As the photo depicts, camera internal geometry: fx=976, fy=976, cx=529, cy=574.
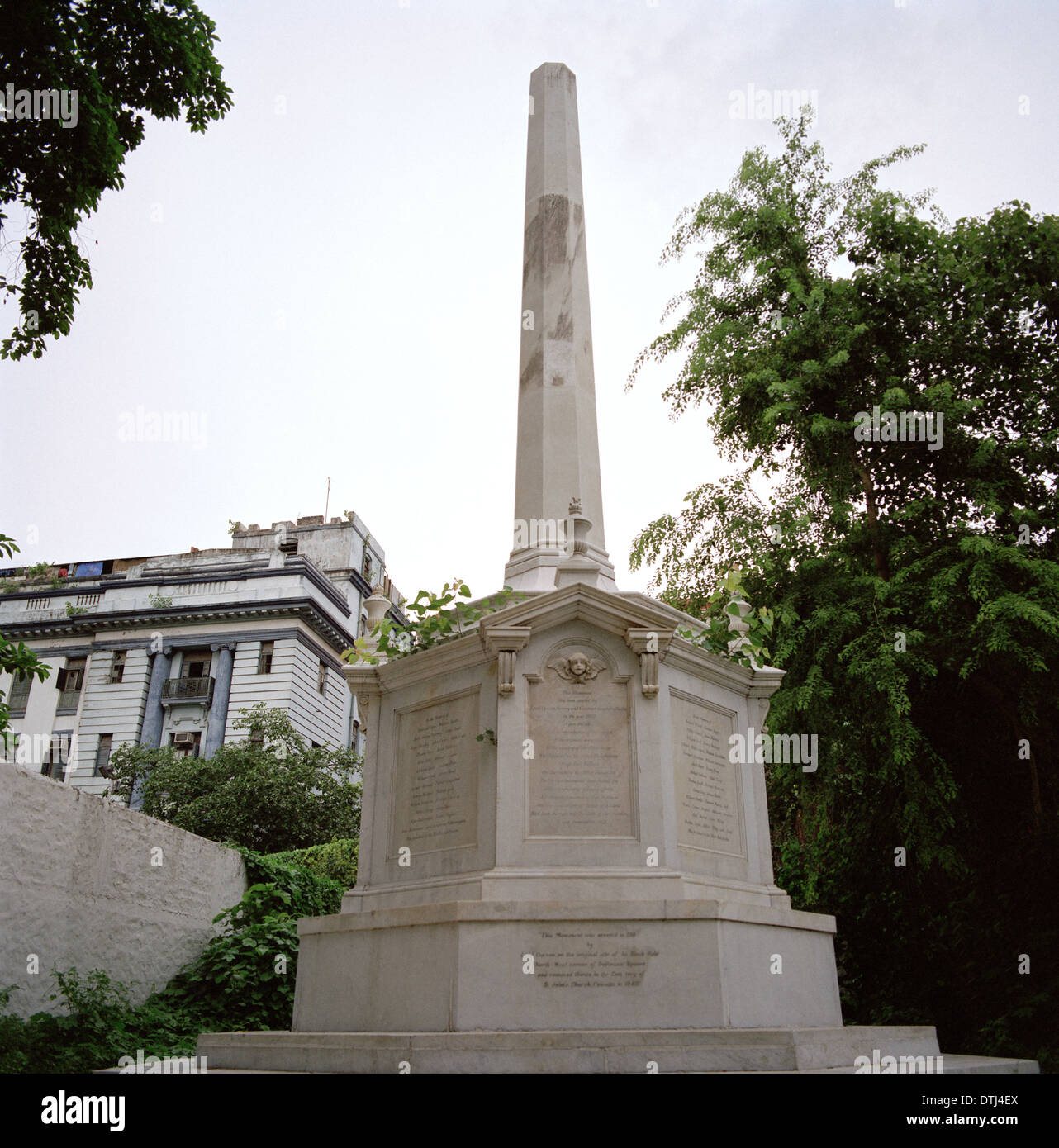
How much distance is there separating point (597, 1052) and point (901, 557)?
402 inches

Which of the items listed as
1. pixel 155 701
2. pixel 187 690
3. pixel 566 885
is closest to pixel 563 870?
pixel 566 885

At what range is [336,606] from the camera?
3925 centimetres

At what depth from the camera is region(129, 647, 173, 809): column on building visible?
120 ft

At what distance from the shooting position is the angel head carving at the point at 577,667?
A: 695 centimetres

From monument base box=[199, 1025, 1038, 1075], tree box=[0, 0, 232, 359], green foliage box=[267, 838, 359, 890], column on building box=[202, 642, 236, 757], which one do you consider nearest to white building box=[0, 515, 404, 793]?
column on building box=[202, 642, 236, 757]

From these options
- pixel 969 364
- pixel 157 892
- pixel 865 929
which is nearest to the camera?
pixel 157 892

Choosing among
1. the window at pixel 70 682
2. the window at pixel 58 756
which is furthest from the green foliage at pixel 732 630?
the window at pixel 70 682

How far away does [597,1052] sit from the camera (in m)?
5.30

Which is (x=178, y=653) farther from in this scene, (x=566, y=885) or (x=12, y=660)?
(x=566, y=885)

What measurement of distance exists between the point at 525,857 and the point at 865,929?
904cm

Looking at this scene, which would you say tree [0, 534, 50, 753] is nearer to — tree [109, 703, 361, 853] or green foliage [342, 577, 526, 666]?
green foliage [342, 577, 526, 666]
